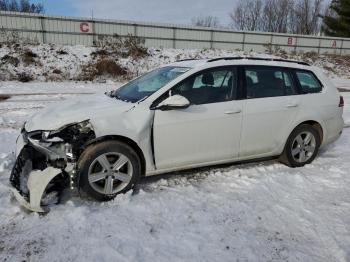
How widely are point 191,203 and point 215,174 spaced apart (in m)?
1.04

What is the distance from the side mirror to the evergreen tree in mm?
49572

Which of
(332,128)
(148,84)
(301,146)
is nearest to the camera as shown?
(148,84)

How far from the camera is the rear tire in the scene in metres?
5.32

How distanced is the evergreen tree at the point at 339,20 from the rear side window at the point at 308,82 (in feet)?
155

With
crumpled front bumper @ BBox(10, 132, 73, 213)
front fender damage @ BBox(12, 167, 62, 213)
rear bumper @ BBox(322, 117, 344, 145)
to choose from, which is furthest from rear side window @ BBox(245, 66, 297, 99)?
front fender damage @ BBox(12, 167, 62, 213)

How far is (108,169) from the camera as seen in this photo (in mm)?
4016

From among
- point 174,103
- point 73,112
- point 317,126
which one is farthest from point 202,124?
point 317,126

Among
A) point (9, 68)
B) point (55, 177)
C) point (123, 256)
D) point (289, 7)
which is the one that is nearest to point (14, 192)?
point (55, 177)

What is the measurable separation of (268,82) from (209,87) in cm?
107

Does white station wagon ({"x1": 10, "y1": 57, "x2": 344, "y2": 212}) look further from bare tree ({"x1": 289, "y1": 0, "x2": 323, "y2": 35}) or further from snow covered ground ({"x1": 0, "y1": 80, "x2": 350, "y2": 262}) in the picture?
bare tree ({"x1": 289, "y1": 0, "x2": 323, "y2": 35})

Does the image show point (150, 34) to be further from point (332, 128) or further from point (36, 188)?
point (36, 188)

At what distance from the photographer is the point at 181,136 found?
14.2ft

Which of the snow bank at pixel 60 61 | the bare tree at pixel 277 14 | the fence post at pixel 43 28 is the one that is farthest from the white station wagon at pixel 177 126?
the bare tree at pixel 277 14

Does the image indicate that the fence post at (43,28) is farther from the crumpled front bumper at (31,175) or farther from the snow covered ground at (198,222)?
the crumpled front bumper at (31,175)
